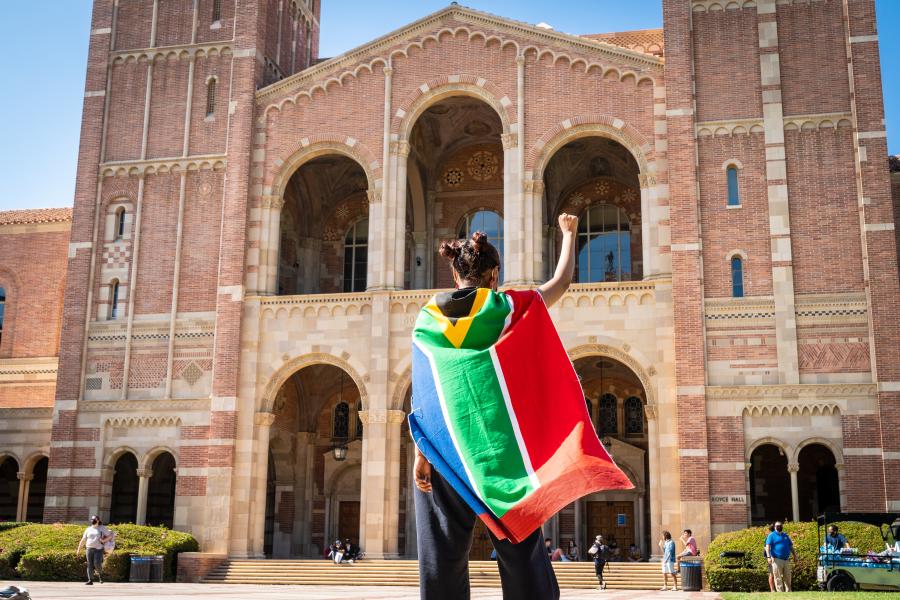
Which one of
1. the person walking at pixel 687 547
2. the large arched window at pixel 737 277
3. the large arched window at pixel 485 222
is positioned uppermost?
the large arched window at pixel 485 222

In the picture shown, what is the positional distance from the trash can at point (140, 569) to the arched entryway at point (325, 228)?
10707mm

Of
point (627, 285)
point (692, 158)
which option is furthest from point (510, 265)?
point (692, 158)

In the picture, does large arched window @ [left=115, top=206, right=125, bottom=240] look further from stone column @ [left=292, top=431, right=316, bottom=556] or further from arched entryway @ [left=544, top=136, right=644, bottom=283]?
arched entryway @ [left=544, top=136, right=644, bottom=283]

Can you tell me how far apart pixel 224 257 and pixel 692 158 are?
1364 cm

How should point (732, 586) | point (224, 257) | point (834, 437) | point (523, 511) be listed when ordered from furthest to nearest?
point (224, 257)
point (834, 437)
point (732, 586)
point (523, 511)

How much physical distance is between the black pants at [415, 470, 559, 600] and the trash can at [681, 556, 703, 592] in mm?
20529

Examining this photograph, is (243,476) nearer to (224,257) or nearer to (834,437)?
(224,257)

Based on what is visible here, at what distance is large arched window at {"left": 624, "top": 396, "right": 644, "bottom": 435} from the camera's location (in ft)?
108

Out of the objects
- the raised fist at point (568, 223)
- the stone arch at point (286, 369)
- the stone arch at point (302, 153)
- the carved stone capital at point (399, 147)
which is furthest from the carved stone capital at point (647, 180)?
the raised fist at point (568, 223)

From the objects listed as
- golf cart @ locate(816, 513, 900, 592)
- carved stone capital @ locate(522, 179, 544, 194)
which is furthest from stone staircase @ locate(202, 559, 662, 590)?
carved stone capital @ locate(522, 179, 544, 194)

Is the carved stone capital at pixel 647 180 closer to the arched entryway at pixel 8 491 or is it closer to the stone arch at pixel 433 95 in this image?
the stone arch at pixel 433 95

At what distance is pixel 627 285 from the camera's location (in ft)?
90.0

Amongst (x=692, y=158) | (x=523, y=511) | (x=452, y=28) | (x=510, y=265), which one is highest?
(x=452, y=28)

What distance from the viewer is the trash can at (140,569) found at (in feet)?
84.5
